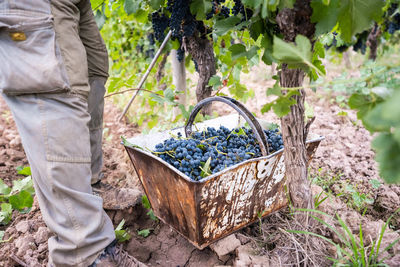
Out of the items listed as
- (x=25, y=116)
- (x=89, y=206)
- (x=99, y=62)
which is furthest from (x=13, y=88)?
(x=99, y=62)

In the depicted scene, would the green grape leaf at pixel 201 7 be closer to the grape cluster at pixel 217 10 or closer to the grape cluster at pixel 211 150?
the grape cluster at pixel 217 10

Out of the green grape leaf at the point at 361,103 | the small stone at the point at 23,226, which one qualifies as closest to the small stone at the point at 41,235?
the small stone at the point at 23,226

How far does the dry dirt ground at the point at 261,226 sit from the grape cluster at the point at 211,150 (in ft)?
1.33

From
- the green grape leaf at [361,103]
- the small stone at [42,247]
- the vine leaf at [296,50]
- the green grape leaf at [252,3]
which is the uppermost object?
the green grape leaf at [252,3]

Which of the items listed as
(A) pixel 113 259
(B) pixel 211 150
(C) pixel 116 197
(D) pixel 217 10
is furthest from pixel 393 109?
(C) pixel 116 197

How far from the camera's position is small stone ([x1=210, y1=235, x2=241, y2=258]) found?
4.87 feet

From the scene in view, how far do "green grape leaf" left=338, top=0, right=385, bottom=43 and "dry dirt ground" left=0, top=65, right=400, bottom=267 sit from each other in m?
0.88

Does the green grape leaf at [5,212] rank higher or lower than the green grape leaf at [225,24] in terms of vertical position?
lower

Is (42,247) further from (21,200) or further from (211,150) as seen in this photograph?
(211,150)

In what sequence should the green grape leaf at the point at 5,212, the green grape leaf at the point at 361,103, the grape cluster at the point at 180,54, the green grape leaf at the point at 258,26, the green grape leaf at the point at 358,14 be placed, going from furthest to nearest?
the grape cluster at the point at 180,54
the green grape leaf at the point at 5,212
the green grape leaf at the point at 258,26
the green grape leaf at the point at 358,14
the green grape leaf at the point at 361,103

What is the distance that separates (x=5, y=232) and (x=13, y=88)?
3.27ft

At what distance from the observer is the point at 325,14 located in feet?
3.14

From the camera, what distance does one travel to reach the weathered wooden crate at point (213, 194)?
4.31 ft

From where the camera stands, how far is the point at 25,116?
4.24 ft
